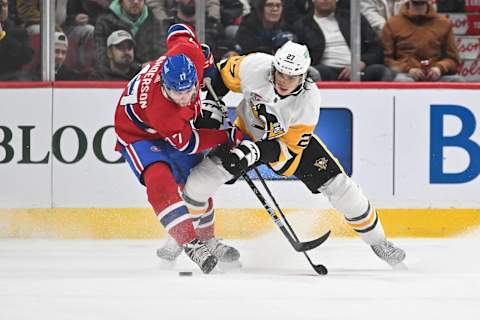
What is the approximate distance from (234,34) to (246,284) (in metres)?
2.67

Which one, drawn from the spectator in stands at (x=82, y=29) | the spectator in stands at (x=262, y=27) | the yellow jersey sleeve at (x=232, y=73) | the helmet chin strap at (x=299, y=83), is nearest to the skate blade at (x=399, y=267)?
the helmet chin strap at (x=299, y=83)

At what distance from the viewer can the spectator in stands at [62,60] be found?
22.4 ft

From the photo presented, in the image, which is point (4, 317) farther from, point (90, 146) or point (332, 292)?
point (90, 146)

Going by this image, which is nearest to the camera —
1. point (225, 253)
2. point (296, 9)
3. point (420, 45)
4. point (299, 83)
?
point (299, 83)

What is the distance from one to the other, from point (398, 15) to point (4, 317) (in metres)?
3.91

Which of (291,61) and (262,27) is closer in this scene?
(291,61)

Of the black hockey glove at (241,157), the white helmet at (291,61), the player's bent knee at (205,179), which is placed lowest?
the player's bent knee at (205,179)

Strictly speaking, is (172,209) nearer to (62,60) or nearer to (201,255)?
(201,255)

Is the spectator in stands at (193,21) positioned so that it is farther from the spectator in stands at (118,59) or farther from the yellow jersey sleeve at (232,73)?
the yellow jersey sleeve at (232,73)

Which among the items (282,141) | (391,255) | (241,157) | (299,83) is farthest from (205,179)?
(391,255)

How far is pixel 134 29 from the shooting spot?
22.3 feet

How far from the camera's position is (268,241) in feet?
19.6

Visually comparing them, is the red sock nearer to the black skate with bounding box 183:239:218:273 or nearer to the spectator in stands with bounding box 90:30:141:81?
the black skate with bounding box 183:239:218:273

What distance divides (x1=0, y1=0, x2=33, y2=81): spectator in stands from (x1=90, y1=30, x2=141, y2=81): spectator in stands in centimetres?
41
